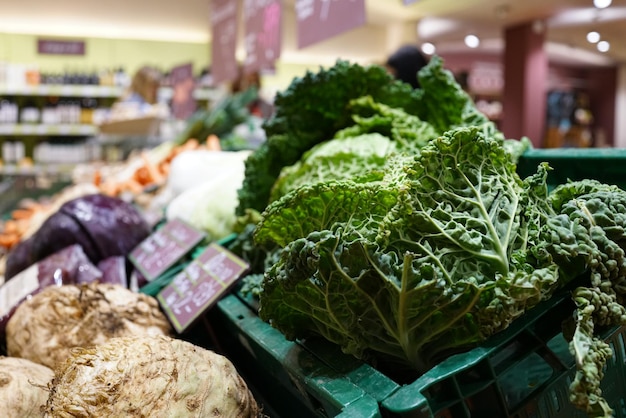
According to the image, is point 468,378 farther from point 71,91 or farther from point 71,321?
point 71,91

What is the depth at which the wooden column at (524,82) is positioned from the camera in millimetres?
7945

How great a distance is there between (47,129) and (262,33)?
558 centimetres

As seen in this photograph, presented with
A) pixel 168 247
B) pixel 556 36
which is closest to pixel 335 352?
pixel 168 247

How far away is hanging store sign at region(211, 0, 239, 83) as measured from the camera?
4.37m

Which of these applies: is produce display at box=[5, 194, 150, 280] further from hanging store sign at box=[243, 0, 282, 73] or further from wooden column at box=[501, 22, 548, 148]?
wooden column at box=[501, 22, 548, 148]

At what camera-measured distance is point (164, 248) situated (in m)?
1.71

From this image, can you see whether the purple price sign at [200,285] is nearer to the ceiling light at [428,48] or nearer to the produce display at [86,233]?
the produce display at [86,233]

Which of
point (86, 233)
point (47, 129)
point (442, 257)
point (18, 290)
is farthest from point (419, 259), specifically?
point (47, 129)

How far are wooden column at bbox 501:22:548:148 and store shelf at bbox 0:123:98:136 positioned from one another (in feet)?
20.0

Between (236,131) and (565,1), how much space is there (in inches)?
148

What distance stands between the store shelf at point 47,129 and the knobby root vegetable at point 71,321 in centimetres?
721

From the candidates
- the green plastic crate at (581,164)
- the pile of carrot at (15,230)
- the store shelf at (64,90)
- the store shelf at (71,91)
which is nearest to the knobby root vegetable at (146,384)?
the green plastic crate at (581,164)

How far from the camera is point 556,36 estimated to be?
22.5 feet

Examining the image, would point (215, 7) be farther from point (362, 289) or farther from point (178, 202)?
point (362, 289)
